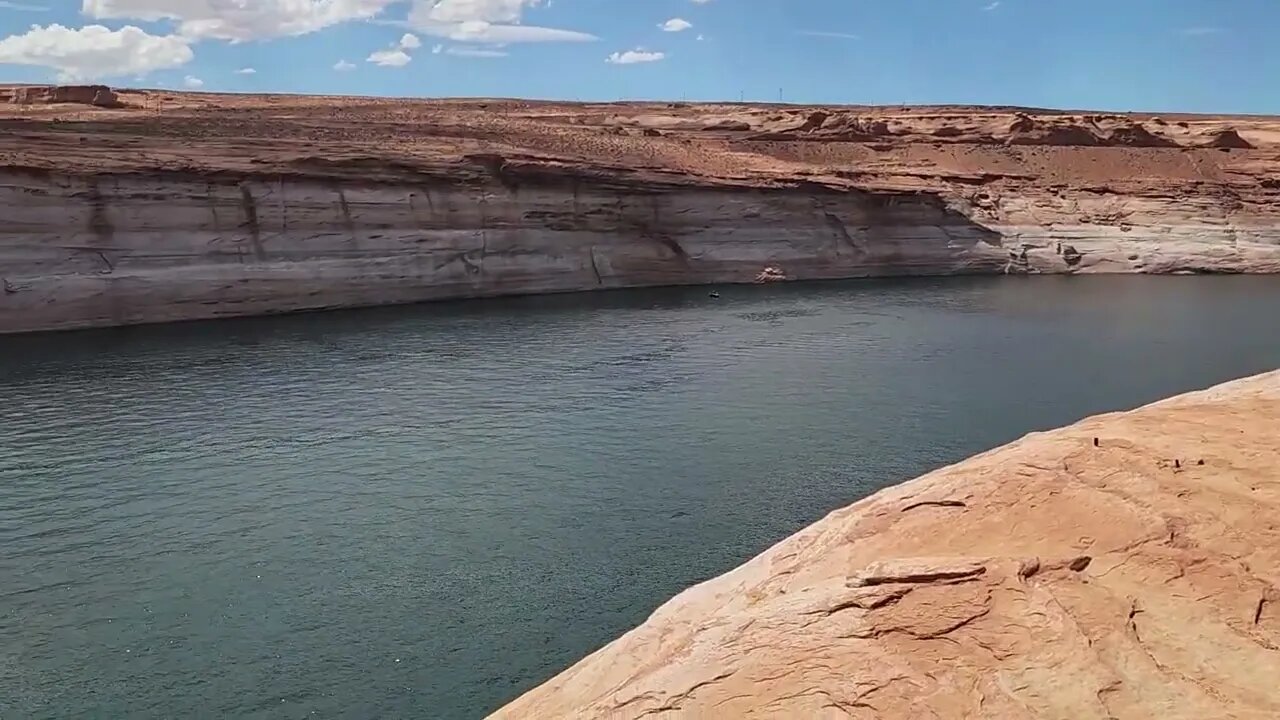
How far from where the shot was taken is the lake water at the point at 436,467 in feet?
30.0

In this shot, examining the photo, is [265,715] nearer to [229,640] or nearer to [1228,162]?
[229,640]

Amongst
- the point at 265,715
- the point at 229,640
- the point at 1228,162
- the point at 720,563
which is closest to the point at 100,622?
the point at 229,640

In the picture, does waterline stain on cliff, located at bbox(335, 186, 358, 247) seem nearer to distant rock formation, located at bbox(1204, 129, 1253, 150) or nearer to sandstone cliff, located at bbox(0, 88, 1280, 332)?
sandstone cliff, located at bbox(0, 88, 1280, 332)

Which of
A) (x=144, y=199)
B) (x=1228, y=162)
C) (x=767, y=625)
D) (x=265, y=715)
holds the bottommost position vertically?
(x=265, y=715)

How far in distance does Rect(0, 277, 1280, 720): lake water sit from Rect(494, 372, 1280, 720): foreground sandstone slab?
3729mm

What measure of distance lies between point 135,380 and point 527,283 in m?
13.8

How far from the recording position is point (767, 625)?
4777 millimetres

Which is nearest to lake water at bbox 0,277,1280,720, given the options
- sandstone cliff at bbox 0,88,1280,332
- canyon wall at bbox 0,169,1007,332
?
canyon wall at bbox 0,169,1007,332

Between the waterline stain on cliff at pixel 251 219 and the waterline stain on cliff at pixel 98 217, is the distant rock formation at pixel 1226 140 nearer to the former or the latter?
the waterline stain on cliff at pixel 251 219

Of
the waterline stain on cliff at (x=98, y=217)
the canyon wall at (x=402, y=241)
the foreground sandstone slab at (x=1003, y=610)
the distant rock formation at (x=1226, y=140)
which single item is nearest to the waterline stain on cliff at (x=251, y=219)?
the canyon wall at (x=402, y=241)

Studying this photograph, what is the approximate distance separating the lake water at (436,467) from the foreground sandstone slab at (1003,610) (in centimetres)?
373

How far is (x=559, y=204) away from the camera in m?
32.2

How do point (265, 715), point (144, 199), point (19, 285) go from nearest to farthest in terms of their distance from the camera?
point (265, 715), point (19, 285), point (144, 199)

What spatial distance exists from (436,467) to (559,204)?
18.8 metres
